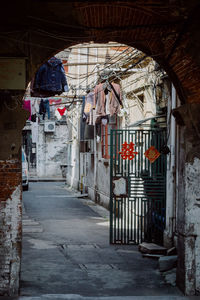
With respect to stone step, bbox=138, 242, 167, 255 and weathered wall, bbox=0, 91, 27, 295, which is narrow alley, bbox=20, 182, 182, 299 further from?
weathered wall, bbox=0, 91, 27, 295

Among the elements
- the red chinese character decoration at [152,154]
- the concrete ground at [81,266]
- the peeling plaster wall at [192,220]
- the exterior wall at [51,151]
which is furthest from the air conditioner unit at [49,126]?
the peeling plaster wall at [192,220]

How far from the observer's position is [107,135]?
18312 millimetres

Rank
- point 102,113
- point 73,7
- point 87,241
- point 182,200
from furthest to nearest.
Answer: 1. point 102,113
2. point 87,241
3. point 182,200
4. point 73,7

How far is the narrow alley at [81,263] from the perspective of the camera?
779 cm

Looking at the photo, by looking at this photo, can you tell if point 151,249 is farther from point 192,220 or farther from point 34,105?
point 34,105

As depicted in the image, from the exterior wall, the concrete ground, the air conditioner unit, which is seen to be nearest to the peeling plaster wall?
the concrete ground

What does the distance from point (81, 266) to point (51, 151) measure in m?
29.7

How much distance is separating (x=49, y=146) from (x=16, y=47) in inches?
1248

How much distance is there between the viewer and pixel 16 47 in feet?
23.9

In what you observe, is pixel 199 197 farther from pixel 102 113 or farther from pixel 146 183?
pixel 102 113

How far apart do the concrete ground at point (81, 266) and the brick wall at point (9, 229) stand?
34 cm

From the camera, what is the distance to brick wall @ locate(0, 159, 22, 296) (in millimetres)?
7129

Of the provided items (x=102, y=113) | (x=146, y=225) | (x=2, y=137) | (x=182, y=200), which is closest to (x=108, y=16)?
(x=2, y=137)

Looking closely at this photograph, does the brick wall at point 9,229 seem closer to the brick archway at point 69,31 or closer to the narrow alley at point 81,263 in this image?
the brick archway at point 69,31
